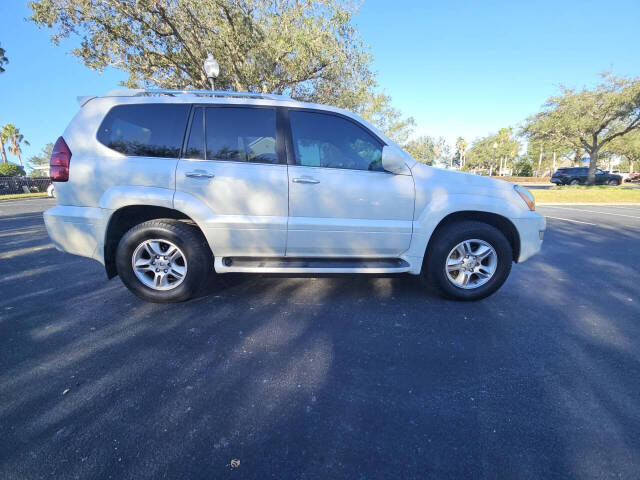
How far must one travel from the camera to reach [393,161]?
8.92 ft

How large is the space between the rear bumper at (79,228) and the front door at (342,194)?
1799 millimetres

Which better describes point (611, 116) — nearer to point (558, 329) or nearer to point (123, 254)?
point (558, 329)

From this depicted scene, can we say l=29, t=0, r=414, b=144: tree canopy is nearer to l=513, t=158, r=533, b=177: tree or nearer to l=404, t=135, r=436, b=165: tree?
l=404, t=135, r=436, b=165: tree

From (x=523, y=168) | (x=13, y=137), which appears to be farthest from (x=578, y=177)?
(x=13, y=137)

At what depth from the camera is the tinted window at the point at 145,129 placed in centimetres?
276

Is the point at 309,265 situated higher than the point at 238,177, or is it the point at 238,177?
the point at 238,177

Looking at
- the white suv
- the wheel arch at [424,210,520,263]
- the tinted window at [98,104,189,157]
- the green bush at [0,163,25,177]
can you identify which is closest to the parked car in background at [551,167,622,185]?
the wheel arch at [424,210,520,263]

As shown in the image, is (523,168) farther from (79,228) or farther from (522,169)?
(79,228)

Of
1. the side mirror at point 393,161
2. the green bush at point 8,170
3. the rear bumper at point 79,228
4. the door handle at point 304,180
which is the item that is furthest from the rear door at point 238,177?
the green bush at point 8,170

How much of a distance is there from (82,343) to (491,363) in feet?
10.1

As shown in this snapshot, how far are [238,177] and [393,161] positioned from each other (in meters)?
1.46

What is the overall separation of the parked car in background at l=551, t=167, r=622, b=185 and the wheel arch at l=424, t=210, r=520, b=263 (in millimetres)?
33515

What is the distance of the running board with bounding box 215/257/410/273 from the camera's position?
2750 mm

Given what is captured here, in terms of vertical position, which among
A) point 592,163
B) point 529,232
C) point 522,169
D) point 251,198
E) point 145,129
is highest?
point 522,169
